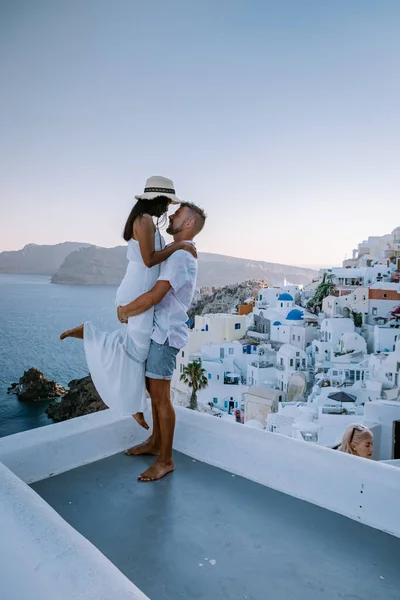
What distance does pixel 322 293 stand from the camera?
3169cm

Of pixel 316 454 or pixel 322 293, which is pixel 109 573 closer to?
pixel 316 454

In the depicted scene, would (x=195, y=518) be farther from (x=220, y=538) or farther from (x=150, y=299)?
(x=150, y=299)

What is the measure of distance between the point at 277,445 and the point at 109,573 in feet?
3.74

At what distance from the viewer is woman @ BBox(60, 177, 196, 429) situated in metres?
1.98

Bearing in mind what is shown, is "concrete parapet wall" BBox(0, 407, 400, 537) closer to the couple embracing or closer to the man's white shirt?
the couple embracing

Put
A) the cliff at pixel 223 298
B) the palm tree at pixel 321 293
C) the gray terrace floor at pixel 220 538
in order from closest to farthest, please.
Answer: the gray terrace floor at pixel 220 538, the palm tree at pixel 321 293, the cliff at pixel 223 298

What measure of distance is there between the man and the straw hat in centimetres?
8

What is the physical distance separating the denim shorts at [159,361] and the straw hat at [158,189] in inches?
24.9

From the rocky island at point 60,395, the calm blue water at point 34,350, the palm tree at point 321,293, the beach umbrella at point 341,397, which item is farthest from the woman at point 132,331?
the palm tree at point 321,293

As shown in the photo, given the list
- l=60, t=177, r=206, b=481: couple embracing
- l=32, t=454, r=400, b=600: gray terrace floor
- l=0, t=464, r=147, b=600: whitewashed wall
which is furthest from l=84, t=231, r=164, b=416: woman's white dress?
l=0, t=464, r=147, b=600: whitewashed wall

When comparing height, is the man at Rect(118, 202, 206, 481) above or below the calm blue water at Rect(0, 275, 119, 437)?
above

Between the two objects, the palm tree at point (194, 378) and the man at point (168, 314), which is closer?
the man at point (168, 314)

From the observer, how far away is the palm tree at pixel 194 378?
20.2 meters

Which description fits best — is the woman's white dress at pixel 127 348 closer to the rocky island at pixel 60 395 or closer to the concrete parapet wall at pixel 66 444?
the concrete parapet wall at pixel 66 444
